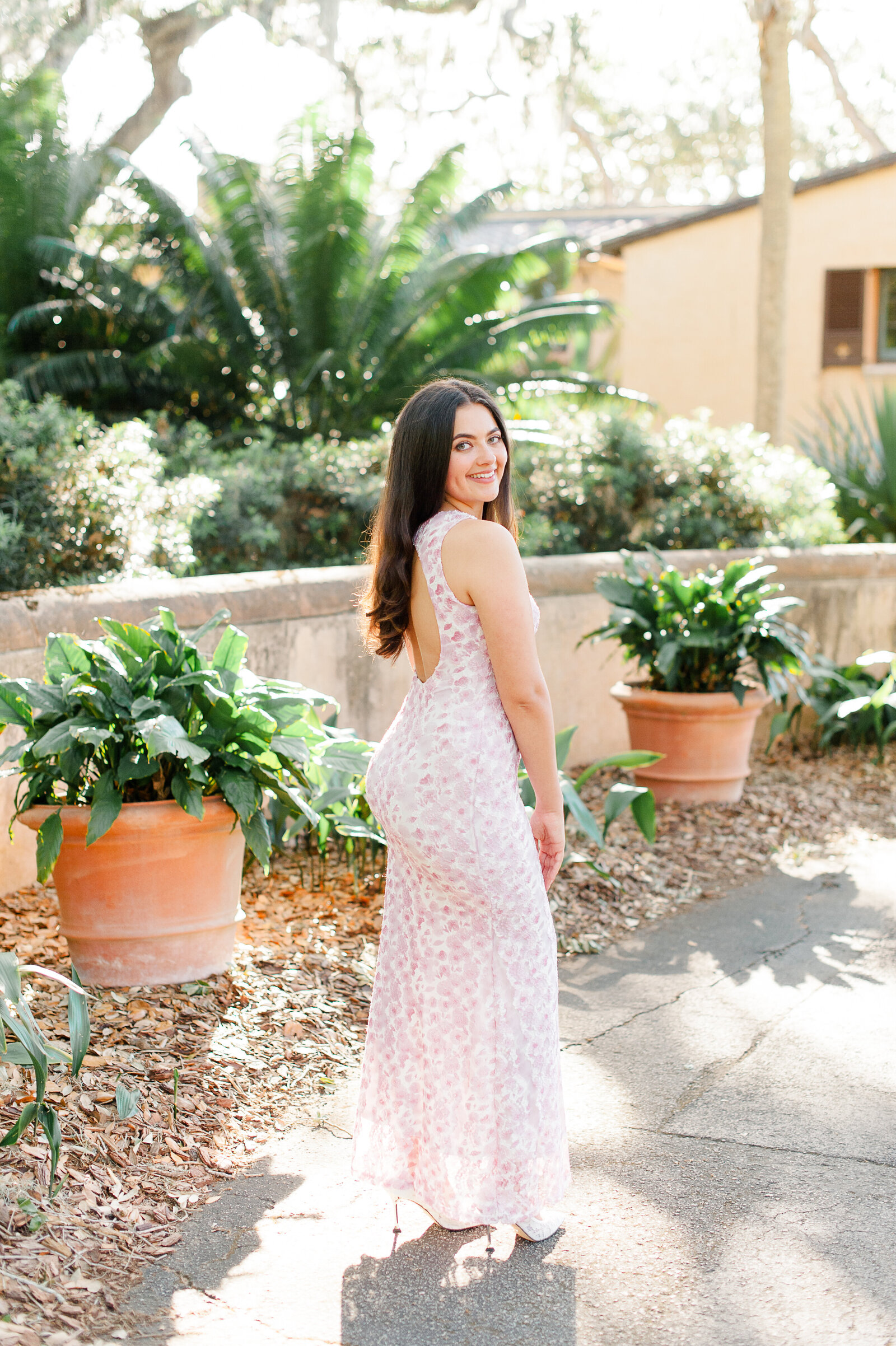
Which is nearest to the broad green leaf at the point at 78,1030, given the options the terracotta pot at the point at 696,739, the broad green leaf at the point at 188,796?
the broad green leaf at the point at 188,796

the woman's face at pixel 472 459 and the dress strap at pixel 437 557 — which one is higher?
the woman's face at pixel 472 459

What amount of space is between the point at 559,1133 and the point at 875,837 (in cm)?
395

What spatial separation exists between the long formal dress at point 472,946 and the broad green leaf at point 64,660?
4.77ft

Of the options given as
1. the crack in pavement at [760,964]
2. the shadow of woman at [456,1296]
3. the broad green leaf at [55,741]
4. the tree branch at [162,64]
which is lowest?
the crack in pavement at [760,964]

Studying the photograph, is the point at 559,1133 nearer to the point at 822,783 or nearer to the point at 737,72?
the point at 822,783

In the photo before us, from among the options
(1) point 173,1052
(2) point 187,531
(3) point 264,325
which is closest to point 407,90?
(3) point 264,325

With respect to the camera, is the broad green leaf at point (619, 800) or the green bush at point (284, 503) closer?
the broad green leaf at point (619, 800)

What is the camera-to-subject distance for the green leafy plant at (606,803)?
15.2ft

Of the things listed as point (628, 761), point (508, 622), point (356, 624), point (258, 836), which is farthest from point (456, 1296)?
point (356, 624)

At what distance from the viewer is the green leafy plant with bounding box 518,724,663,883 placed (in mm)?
4641

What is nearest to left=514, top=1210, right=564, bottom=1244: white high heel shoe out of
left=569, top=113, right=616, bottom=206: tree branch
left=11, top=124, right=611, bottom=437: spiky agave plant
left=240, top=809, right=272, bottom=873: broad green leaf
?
left=240, top=809, right=272, bottom=873: broad green leaf

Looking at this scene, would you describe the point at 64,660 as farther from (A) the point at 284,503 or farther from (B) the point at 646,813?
(A) the point at 284,503

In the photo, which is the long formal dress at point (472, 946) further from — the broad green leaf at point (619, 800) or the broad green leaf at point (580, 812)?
the broad green leaf at point (619, 800)

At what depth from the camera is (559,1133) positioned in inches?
102
